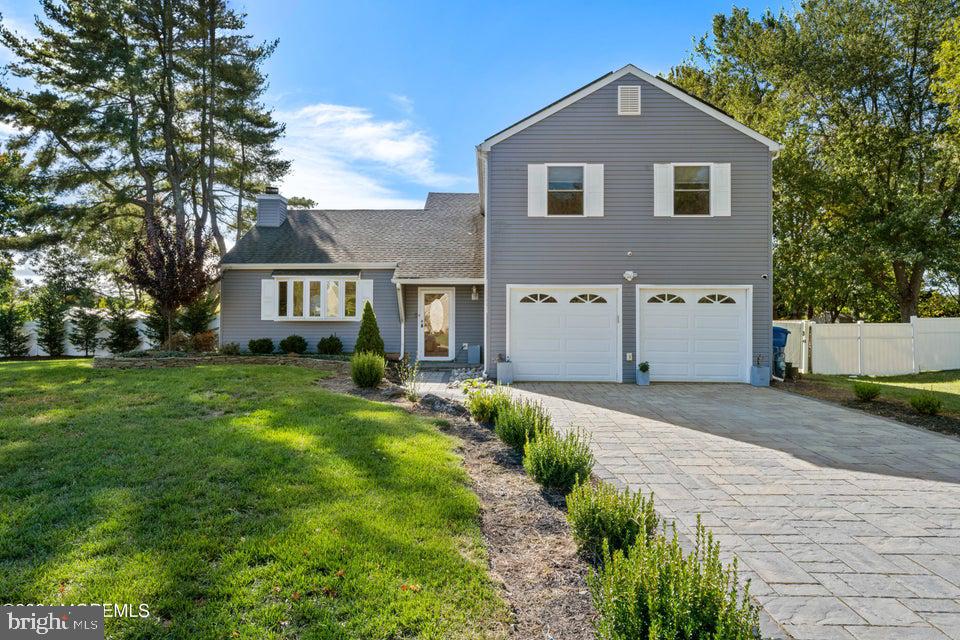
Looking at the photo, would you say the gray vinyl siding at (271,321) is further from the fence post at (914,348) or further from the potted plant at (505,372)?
the fence post at (914,348)

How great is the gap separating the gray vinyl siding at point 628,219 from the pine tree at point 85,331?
16.2 meters

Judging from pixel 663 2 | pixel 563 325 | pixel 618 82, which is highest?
pixel 663 2

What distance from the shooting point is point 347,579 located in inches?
109

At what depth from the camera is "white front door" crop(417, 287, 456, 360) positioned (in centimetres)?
1479

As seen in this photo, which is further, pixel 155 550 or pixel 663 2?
pixel 663 2

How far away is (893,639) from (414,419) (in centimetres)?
A: 529

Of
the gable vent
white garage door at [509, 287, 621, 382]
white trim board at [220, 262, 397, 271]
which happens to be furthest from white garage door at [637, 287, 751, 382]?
white trim board at [220, 262, 397, 271]

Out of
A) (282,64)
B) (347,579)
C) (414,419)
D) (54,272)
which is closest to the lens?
(347,579)

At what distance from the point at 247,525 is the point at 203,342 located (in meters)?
14.0

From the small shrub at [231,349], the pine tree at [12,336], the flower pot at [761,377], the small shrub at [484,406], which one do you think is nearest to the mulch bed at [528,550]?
the small shrub at [484,406]

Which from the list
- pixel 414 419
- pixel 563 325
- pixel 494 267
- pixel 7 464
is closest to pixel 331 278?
pixel 494 267

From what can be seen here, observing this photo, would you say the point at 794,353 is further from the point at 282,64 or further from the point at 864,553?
the point at 282,64

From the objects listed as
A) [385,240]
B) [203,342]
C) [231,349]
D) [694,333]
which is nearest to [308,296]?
[231,349]

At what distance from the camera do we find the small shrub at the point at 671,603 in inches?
77.3
